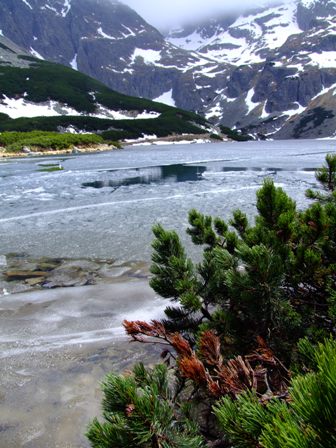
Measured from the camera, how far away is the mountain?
144 meters

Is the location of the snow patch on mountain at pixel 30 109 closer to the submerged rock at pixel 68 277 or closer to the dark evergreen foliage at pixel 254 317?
the submerged rock at pixel 68 277

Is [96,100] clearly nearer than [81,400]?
No

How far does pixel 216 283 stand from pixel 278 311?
1.23 m

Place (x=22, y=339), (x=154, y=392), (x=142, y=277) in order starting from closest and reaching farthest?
(x=154, y=392)
(x=22, y=339)
(x=142, y=277)

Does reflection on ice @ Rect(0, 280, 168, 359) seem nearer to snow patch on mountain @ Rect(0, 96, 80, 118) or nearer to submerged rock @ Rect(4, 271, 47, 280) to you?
submerged rock @ Rect(4, 271, 47, 280)

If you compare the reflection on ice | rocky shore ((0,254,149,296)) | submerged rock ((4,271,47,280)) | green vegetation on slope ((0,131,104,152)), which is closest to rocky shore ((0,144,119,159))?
green vegetation on slope ((0,131,104,152))

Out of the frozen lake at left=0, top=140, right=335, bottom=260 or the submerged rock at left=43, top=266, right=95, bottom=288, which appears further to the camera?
the frozen lake at left=0, top=140, right=335, bottom=260

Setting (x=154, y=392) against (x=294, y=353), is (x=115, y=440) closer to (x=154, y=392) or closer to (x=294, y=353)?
(x=154, y=392)

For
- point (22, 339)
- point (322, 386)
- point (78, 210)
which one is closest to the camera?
point (322, 386)

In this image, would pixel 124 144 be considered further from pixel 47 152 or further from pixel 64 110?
pixel 47 152

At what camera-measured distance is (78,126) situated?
147m

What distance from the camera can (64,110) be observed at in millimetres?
168750

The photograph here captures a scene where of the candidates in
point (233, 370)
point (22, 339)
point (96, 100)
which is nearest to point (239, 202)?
point (22, 339)

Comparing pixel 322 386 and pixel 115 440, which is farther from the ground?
pixel 322 386
